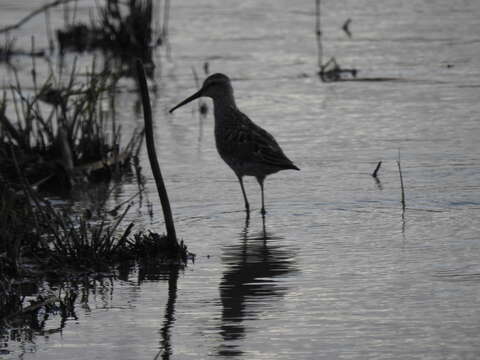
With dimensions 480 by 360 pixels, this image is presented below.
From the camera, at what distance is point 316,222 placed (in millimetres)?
8711

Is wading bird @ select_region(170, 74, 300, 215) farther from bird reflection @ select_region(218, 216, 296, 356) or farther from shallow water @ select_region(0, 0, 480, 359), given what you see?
bird reflection @ select_region(218, 216, 296, 356)

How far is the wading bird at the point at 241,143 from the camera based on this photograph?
9.46 m

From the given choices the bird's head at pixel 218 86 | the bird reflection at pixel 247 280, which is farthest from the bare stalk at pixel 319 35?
the bird reflection at pixel 247 280

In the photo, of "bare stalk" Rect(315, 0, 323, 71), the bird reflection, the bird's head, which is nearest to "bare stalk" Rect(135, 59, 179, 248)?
the bird reflection

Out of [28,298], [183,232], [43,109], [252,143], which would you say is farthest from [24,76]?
[28,298]

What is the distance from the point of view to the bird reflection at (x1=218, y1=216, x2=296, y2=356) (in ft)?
20.7

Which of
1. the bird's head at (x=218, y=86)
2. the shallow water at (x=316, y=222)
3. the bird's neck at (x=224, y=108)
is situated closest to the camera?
the shallow water at (x=316, y=222)

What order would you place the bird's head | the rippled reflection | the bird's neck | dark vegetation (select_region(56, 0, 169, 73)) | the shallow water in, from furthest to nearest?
dark vegetation (select_region(56, 0, 169, 73))
the bird's head
the bird's neck
the shallow water
the rippled reflection

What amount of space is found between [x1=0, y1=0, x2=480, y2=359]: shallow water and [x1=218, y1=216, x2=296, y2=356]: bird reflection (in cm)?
2

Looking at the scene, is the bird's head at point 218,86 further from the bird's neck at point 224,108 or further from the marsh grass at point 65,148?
the marsh grass at point 65,148

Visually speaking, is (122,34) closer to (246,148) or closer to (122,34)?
(122,34)

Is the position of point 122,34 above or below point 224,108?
above

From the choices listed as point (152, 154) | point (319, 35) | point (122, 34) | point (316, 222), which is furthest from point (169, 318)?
point (122, 34)

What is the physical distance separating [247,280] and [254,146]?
97.6 inches
